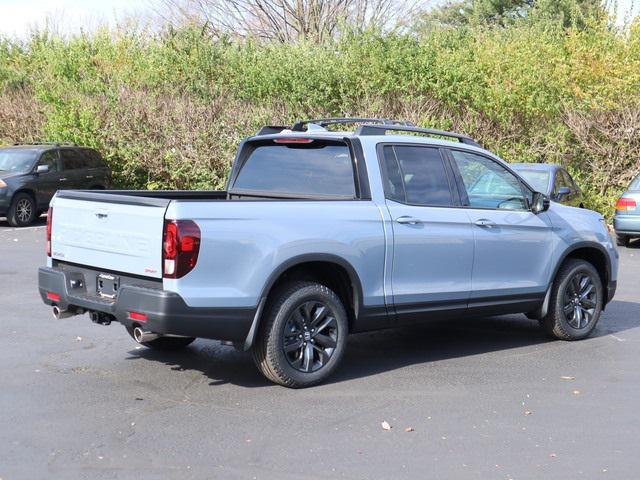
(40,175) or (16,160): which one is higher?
(16,160)

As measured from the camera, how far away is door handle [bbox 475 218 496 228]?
25.9 feet

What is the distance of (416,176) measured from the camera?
7652 mm

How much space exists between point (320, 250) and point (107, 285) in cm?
151

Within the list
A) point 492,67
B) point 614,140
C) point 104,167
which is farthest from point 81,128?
point 614,140

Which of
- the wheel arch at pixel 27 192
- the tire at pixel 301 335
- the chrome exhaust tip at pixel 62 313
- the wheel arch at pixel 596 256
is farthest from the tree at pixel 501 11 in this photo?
the chrome exhaust tip at pixel 62 313

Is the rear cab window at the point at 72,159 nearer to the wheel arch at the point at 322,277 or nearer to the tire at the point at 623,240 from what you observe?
the tire at the point at 623,240

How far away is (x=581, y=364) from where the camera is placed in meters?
7.86

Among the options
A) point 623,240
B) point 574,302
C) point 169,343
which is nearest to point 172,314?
point 169,343

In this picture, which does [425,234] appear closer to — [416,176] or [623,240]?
[416,176]

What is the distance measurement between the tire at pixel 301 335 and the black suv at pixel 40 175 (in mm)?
13875

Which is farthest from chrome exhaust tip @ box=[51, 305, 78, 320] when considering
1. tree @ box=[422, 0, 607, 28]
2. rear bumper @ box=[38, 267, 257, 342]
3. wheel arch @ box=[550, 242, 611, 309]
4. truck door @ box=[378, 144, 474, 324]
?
tree @ box=[422, 0, 607, 28]

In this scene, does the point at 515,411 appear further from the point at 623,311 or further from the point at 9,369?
the point at 623,311

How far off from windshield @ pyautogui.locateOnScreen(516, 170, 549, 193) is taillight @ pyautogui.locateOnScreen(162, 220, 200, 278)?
10498 millimetres

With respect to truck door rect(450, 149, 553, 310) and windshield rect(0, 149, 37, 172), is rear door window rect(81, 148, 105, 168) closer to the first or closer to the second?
windshield rect(0, 149, 37, 172)
